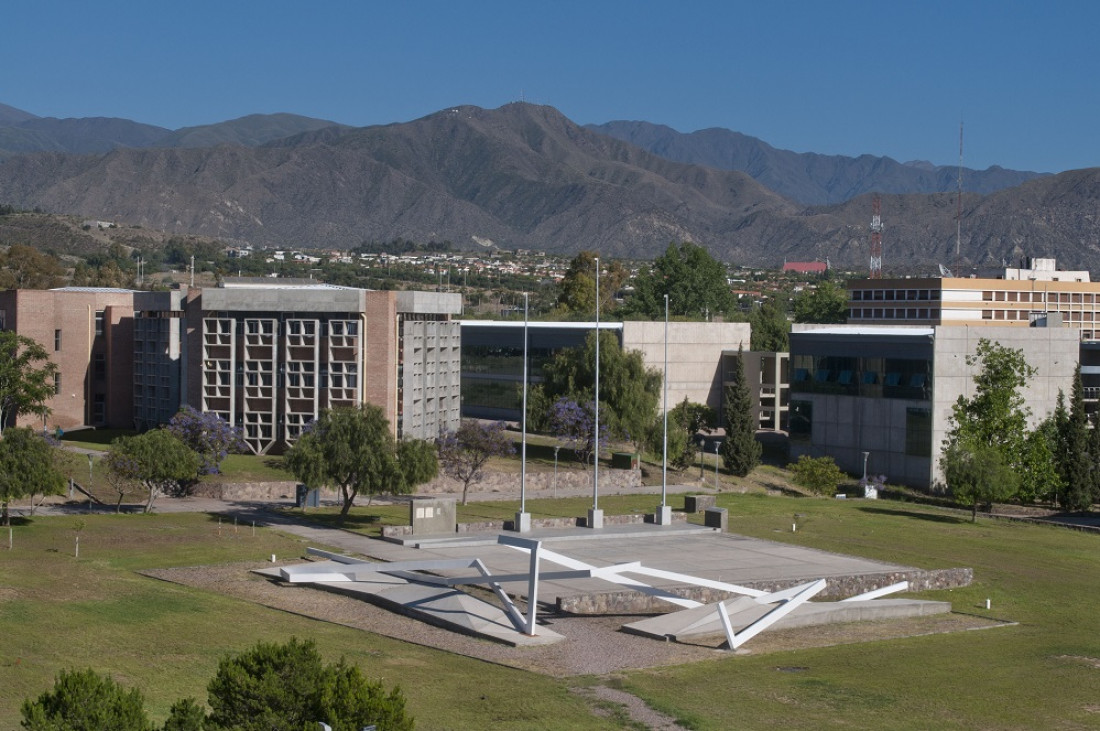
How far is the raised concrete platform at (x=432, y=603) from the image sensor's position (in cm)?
3609

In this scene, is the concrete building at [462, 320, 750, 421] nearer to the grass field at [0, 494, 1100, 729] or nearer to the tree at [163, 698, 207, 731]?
the grass field at [0, 494, 1100, 729]

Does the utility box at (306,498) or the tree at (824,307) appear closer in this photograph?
the utility box at (306,498)

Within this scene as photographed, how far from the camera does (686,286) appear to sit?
15362 centimetres

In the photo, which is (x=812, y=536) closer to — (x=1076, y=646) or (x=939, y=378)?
(x=1076, y=646)

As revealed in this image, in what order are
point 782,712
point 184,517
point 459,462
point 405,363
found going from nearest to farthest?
point 782,712
point 184,517
point 459,462
point 405,363

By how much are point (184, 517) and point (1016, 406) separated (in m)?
46.9

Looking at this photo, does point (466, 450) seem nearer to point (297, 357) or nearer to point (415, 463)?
point (415, 463)

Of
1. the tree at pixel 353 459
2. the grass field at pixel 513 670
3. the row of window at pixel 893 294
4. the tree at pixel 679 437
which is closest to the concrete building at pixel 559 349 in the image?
the tree at pixel 679 437

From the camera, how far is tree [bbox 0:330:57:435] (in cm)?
7075

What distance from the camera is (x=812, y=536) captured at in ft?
186

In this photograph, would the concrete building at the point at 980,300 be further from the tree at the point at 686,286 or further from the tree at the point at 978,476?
the tree at the point at 978,476

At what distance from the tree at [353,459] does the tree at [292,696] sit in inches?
1280

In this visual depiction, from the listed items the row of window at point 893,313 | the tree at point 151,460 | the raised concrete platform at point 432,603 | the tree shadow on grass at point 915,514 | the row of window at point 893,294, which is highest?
the row of window at point 893,294

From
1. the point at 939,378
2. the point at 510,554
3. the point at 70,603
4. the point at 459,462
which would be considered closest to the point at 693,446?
the point at 939,378
